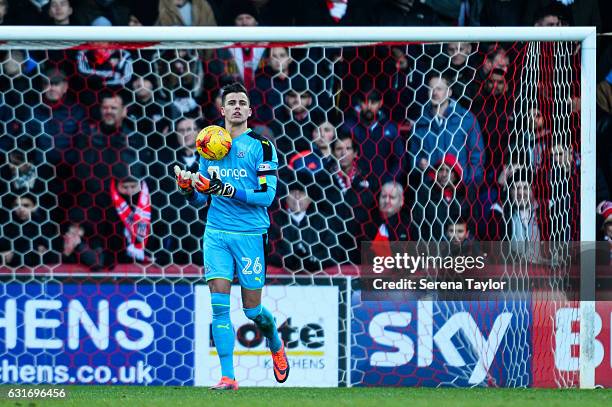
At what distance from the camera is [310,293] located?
22.7 ft

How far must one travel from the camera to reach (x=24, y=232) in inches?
294

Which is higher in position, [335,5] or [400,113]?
[335,5]

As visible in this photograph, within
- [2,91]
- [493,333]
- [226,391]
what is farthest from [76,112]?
[493,333]

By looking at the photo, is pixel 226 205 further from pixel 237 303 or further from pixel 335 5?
pixel 335 5

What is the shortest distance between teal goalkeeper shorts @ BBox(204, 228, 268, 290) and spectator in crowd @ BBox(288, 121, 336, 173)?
126cm

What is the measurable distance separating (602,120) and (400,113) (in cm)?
163

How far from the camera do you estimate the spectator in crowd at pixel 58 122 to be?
24.3 feet

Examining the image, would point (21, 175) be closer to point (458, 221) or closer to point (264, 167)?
point (264, 167)

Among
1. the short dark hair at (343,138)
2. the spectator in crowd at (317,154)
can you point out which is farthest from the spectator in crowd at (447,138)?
the spectator in crowd at (317,154)

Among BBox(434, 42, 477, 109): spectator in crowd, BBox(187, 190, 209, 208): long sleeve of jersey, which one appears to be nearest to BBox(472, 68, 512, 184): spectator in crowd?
BBox(434, 42, 477, 109): spectator in crowd

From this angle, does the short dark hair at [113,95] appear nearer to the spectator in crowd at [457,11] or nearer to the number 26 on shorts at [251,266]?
the number 26 on shorts at [251,266]

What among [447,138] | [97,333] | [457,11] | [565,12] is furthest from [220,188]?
[565,12]

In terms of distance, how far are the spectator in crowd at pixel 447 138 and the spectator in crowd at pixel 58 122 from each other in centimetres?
220

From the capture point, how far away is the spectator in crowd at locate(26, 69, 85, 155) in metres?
7.42
